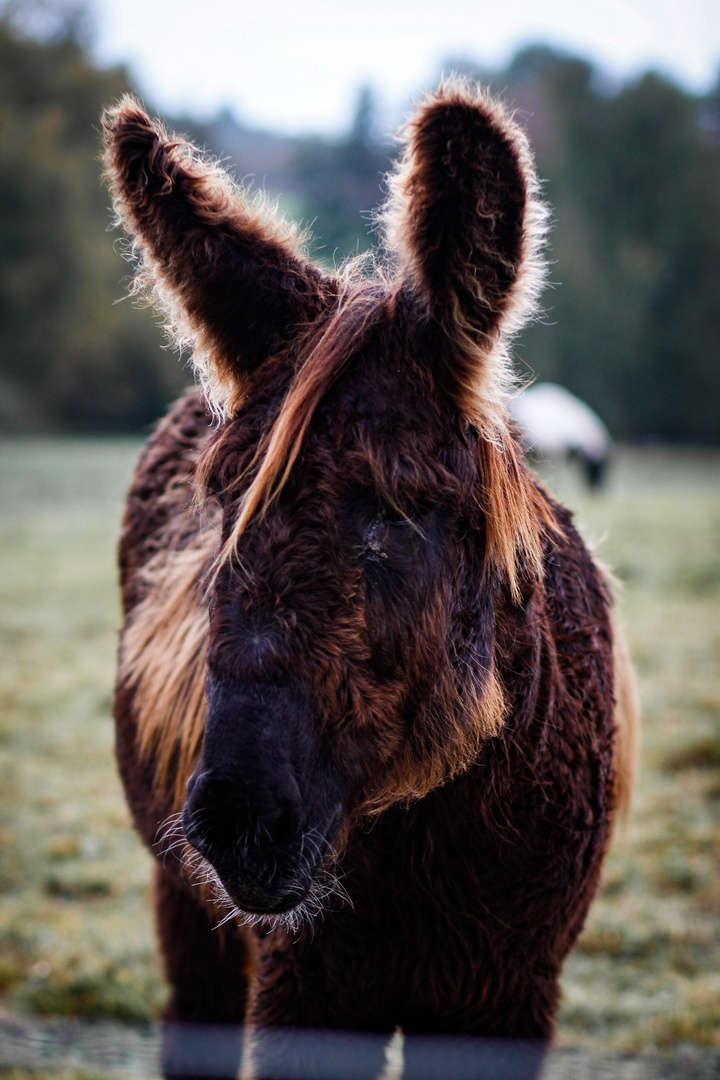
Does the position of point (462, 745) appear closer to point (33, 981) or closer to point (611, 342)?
point (33, 981)

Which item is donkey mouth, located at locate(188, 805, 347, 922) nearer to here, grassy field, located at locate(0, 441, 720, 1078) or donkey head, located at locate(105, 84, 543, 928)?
donkey head, located at locate(105, 84, 543, 928)

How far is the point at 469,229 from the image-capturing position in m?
1.61

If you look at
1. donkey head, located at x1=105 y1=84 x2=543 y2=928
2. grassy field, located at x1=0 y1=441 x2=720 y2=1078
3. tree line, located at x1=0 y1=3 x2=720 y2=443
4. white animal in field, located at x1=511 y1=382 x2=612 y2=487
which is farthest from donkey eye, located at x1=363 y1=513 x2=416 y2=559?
tree line, located at x1=0 y1=3 x2=720 y2=443

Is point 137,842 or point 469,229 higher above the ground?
point 469,229

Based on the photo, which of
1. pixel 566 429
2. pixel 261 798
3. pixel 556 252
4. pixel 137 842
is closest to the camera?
pixel 261 798

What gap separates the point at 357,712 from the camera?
5.28ft

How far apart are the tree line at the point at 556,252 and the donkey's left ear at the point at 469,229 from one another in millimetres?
31671

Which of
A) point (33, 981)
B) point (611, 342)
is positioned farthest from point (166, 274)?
point (611, 342)

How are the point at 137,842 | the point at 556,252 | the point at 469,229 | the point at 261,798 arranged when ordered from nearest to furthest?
the point at 261,798 → the point at 469,229 → the point at 137,842 → the point at 556,252

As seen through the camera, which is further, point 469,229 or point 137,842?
point 137,842

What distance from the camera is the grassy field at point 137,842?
12.0 ft

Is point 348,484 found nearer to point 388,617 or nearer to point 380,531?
point 380,531

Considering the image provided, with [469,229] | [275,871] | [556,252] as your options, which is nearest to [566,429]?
[556,252]

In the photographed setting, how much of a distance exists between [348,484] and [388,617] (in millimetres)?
271
